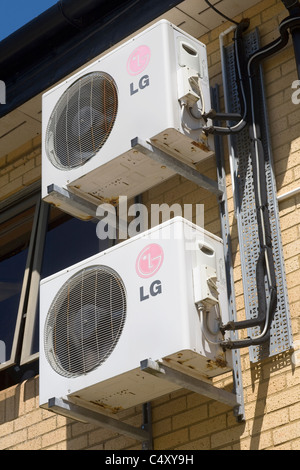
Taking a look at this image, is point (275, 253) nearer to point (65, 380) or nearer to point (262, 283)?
point (262, 283)

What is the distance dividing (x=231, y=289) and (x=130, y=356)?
813mm

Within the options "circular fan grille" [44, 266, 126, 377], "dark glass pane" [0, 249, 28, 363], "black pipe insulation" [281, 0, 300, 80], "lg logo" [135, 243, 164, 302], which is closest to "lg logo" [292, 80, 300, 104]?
"black pipe insulation" [281, 0, 300, 80]

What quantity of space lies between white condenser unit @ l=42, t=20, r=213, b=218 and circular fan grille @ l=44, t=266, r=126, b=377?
0.71 metres

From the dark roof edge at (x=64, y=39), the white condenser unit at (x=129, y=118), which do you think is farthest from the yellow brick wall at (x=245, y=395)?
the dark roof edge at (x=64, y=39)

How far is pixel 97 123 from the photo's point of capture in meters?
6.32

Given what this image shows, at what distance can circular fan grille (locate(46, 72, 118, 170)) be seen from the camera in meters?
6.29

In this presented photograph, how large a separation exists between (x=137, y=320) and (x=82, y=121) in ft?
4.77

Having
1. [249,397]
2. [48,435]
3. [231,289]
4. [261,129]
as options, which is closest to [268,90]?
[261,129]

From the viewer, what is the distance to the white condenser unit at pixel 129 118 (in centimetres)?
608

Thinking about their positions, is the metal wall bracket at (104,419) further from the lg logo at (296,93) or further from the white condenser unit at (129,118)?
the lg logo at (296,93)

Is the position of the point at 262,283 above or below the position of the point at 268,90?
below

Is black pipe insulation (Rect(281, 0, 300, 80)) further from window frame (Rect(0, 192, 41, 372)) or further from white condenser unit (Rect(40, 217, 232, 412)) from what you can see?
window frame (Rect(0, 192, 41, 372))

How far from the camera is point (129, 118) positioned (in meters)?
6.16

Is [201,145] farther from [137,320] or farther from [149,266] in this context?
[137,320]
